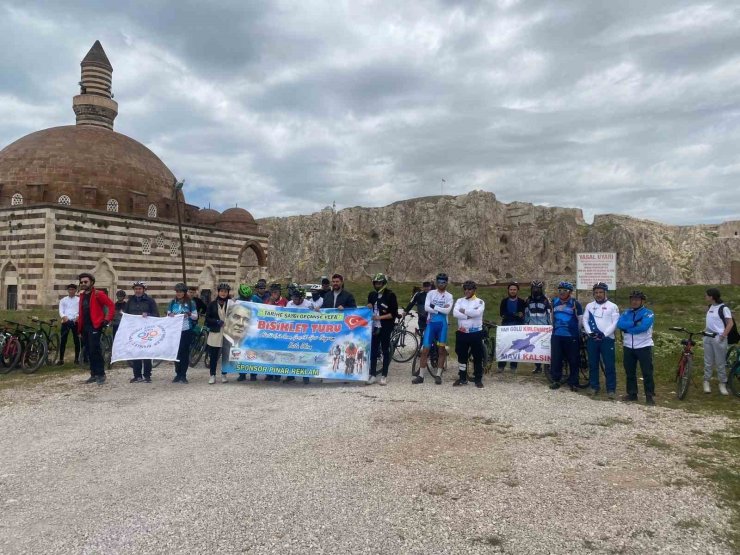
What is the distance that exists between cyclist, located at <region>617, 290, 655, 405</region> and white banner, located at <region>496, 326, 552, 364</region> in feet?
6.49

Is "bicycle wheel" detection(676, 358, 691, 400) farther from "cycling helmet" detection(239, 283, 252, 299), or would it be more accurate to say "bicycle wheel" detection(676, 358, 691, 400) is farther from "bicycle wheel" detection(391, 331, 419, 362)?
"cycling helmet" detection(239, 283, 252, 299)

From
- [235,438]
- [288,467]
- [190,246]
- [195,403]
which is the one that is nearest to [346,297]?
[195,403]

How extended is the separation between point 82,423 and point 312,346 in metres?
4.08

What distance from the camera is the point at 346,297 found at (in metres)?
10.1

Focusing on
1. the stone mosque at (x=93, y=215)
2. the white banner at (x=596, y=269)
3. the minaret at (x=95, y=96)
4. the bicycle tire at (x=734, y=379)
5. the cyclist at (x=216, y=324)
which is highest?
the minaret at (x=95, y=96)

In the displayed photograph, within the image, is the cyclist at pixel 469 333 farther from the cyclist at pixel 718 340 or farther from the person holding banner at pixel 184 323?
the person holding banner at pixel 184 323

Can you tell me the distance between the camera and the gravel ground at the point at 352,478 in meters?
3.74

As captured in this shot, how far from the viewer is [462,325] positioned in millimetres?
9555

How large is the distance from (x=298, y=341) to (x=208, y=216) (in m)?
30.5

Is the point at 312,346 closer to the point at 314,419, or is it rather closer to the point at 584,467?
the point at 314,419

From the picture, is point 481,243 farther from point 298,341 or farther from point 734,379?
point 298,341

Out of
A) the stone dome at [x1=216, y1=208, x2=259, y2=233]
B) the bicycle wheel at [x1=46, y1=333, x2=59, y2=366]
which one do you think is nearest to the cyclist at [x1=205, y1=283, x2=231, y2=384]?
the bicycle wheel at [x1=46, y1=333, x2=59, y2=366]

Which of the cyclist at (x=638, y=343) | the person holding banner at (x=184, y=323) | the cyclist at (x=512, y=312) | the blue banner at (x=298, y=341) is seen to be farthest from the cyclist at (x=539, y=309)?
the person holding banner at (x=184, y=323)

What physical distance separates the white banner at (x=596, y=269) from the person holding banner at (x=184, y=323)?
1183cm
